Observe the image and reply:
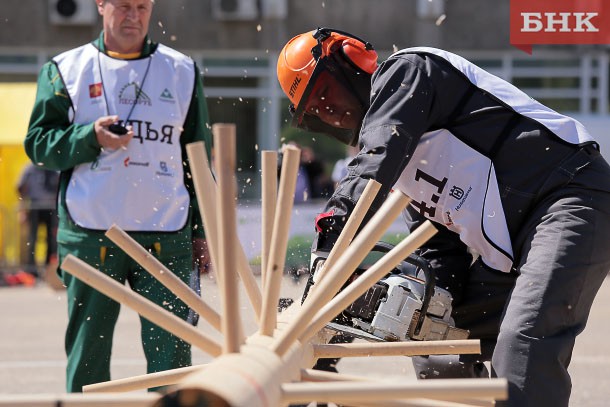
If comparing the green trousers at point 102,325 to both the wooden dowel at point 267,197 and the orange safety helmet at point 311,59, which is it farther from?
the wooden dowel at point 267,197

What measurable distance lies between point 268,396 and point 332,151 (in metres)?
15.4

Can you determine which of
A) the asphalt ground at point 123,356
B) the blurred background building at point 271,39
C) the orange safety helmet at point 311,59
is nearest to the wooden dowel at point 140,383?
the orange safety helmet at point 311,59

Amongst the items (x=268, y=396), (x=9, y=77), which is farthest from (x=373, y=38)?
(x=268, y=396)

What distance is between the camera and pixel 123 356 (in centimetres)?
773

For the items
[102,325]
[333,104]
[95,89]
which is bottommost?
[102,325]

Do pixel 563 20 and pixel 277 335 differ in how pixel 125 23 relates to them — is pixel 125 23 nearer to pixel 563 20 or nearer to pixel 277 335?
pixel 563 20

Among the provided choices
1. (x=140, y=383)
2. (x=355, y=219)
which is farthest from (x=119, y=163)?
(x=140, y=383)

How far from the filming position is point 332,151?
17.5 meters

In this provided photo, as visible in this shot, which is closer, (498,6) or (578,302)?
(578,302)

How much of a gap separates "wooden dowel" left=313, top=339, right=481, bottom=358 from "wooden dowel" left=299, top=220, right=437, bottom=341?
12.9 inches

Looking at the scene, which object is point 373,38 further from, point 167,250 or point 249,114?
point 167,250

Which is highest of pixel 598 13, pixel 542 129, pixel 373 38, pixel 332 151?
pixel 598 13

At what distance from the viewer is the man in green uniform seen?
15.7 ft

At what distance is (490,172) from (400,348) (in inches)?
37.5
